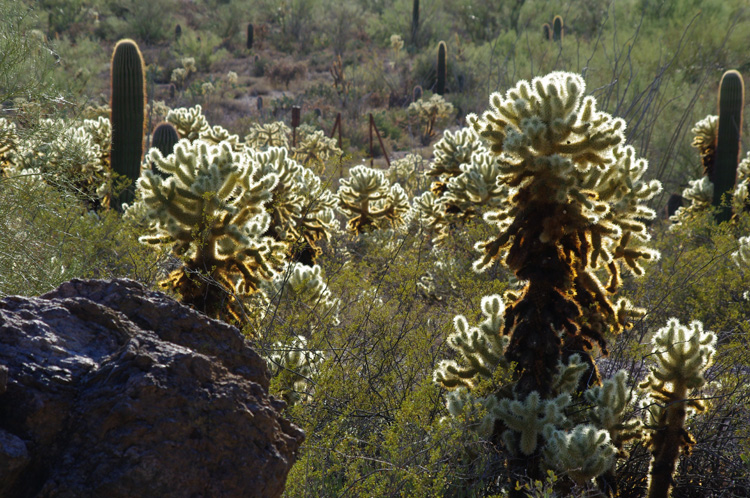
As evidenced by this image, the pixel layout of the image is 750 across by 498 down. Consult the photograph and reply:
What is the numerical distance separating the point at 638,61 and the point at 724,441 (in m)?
15.1

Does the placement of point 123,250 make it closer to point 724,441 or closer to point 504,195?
point 504,195

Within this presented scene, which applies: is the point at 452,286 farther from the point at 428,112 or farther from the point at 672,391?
the point at 428,112

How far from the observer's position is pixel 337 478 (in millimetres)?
3576

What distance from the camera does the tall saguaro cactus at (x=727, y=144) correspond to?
10273 mm

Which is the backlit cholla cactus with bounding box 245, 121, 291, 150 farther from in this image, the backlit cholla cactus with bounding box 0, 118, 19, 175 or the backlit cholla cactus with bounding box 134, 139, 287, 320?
the backlit cholla cactus with bounding box 134, 139, 287, 320

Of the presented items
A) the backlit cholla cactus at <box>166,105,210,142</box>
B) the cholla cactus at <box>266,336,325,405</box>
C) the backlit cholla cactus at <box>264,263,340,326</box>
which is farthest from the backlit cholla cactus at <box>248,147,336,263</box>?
the backlit cholla cactus at <box>166,105,210,142</box>

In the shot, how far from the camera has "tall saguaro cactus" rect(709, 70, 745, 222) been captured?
10.3 meters

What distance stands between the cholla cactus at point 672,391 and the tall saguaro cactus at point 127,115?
6.88 m

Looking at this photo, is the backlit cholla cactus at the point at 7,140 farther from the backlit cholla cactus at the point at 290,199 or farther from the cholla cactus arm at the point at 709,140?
the cholla cactus arm at the point at 709,140

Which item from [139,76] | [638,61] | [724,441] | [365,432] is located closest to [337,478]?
[365,432]

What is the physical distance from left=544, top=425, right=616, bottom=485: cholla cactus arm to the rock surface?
147 centimetres

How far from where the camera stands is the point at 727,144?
1029 centimetres

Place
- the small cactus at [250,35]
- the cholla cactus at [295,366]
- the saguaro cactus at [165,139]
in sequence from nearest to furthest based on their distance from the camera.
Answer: the cholla cactus at [295,366], the saguaro cactus at [165,139], the small cactus at [250,35]

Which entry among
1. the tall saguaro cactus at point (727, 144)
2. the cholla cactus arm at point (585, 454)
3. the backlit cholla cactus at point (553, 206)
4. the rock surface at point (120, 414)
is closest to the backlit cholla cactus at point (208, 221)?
the backlit cholla cactus at point (553, 206)
